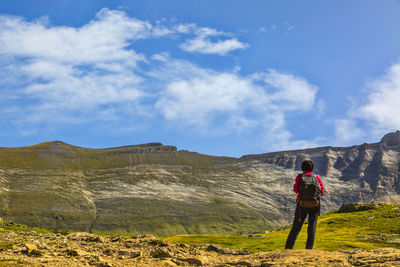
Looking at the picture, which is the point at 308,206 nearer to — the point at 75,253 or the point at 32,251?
the point at 75,253

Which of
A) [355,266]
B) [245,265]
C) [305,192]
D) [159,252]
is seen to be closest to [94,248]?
[159,252]

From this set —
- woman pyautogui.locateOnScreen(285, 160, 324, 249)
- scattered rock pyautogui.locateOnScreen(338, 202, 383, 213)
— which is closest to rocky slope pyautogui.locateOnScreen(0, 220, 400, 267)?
woman pyautogui.locateOnScreen(285, 160, 324, 249)

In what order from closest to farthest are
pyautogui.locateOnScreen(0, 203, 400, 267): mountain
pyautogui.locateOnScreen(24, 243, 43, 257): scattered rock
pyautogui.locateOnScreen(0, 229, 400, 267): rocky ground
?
pyautogui.locateOnScreen(0, 229, 400, 267): rocky ground, pyautogui.locateOnScreen(0, 203, 400, 267): mountain, pyautogui.locateOnScreen(24, 243, 43, 257): scattered rock

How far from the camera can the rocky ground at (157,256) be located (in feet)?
64.8

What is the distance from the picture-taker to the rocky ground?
778 inches

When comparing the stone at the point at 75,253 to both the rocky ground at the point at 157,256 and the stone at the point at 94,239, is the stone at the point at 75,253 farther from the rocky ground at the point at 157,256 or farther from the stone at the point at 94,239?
the stone at the point at 94,239

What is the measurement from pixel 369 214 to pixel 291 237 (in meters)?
78.2

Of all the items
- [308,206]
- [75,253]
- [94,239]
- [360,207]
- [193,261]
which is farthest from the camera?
[360,207]

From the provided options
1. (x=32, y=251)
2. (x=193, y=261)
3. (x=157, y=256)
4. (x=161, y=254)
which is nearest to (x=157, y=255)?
(x=157, y=256)

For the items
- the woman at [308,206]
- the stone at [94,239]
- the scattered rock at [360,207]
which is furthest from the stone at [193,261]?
the scattered rock at [360,207]

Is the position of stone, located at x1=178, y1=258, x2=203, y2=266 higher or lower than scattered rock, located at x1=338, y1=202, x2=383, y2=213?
higher

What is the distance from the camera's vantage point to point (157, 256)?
2464 centimetres

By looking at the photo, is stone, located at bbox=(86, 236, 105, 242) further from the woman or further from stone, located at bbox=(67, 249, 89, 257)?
the woman

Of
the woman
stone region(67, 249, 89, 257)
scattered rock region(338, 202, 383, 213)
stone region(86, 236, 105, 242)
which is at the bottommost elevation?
scattered rock region(338, 202, 383, 213)
